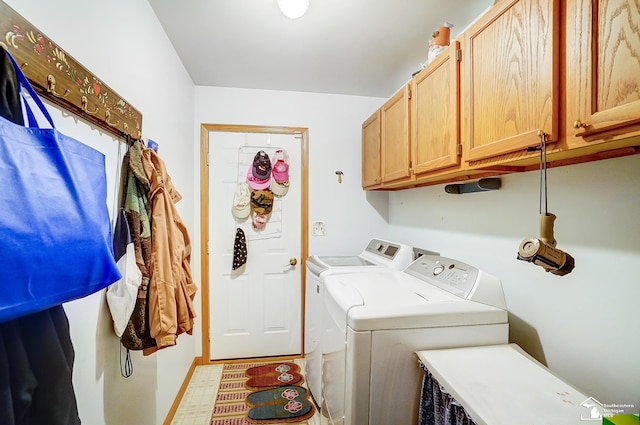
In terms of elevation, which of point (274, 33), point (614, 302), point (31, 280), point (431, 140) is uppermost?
point (274, 33)

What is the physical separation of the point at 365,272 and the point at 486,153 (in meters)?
1.02

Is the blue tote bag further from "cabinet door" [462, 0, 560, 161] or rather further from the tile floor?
the tile floor

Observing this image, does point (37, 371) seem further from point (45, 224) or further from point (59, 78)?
point (59, 78)

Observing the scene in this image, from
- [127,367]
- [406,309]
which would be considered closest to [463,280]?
[406,309]

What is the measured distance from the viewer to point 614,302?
963mm

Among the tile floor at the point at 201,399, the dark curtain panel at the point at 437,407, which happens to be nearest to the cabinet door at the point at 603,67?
the dark curtain panel at the point at 437,407

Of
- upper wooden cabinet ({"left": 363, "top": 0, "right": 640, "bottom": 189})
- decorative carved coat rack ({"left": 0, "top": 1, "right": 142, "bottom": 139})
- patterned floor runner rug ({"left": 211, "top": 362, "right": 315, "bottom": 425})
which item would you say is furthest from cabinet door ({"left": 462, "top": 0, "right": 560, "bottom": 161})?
patterned floor runner rug ({"left": 211, "top": 362, "right": 315, "bottom": 425})

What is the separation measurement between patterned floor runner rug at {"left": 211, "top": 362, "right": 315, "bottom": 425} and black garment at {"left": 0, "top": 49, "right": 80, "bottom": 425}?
1512 millimetres

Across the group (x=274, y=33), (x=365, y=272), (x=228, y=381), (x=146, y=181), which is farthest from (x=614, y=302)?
(x=228, y=381)

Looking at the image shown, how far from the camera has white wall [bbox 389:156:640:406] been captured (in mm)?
928

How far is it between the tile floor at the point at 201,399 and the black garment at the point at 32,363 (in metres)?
1.42

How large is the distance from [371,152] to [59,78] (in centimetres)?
194

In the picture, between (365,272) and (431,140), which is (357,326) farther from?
(431,140)

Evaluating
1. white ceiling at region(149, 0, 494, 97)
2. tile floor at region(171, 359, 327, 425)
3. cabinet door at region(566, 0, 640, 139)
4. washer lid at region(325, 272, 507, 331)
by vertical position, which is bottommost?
tile floor at region(171, 359, 327, 425)
